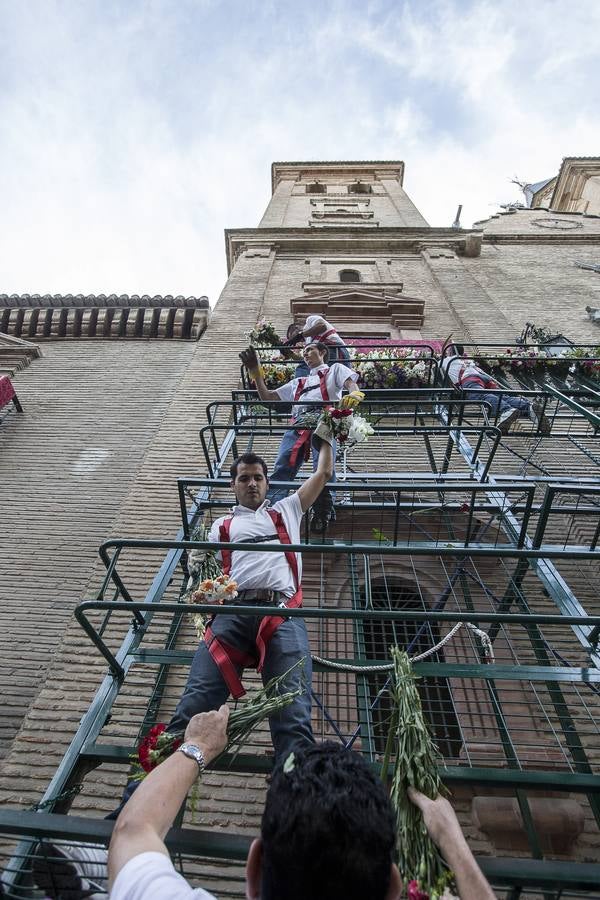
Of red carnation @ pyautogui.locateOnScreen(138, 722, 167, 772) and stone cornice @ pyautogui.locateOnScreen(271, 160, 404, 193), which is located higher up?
stone cornice @ pyautogui.locateOnScreen(271, 160, 404, 193)

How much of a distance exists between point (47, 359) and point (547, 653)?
9.68 meters

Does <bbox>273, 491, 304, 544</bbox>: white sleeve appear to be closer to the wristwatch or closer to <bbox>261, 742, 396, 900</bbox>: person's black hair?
the wristwatch

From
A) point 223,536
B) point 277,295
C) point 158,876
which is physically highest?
point 277,295

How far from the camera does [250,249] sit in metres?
14.9

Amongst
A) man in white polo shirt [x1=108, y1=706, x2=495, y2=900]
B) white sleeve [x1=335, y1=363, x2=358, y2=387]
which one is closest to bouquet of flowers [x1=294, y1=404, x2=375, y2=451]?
white sleeve [x1=335, y1=363, x2=358, y2=387]

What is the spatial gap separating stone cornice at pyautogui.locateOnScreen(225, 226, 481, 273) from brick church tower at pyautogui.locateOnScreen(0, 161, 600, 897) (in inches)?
3.4

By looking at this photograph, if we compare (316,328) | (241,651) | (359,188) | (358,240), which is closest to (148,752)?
(241,651)

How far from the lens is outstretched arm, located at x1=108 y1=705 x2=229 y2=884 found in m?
1.61

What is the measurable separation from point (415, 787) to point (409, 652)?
100 inches

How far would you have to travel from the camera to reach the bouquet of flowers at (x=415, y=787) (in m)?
1.81

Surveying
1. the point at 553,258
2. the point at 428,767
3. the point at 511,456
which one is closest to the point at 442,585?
the point at 511,456

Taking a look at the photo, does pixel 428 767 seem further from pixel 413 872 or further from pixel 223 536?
pixel 223 536

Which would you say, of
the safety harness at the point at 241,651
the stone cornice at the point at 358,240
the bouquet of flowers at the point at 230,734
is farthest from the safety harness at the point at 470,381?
the stone cornice at the point at 358,240

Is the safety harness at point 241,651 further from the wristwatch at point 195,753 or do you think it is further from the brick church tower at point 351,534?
the wristwatch at point 195,753
